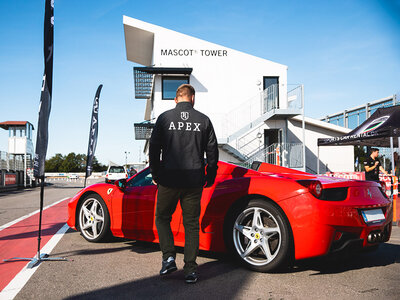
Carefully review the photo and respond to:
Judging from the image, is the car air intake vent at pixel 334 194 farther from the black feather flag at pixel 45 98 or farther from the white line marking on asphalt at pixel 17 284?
the black feather flag at pixel 45 98

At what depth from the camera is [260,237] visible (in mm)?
3504

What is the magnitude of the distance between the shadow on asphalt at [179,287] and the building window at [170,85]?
1782 centimetres

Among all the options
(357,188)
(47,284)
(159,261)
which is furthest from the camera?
(159,261)

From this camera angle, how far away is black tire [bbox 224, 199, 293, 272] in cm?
334

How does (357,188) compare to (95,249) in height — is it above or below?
above

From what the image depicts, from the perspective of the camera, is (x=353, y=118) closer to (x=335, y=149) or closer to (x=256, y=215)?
(x=335, y=149)

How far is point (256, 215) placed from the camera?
3.56 meters

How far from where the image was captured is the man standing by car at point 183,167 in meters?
3.29

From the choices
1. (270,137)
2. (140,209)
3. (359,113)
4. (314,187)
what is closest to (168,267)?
(140,209)

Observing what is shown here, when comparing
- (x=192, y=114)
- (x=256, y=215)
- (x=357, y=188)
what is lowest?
(x=256, y=215)

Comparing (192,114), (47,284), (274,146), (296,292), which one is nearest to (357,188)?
(296,292)

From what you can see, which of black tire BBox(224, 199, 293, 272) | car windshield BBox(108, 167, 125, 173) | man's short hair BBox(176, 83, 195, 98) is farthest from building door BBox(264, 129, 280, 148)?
man's short hair BBox(176, 83, 195, 98)

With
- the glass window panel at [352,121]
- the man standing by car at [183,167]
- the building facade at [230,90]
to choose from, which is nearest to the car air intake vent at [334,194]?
the man standing by car at [183,167]

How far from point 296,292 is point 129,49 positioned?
2369 centimetres
